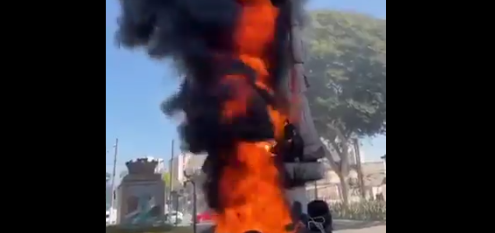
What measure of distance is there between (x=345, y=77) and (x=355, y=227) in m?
0.79

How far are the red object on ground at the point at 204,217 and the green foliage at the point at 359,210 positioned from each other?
2.08 ft

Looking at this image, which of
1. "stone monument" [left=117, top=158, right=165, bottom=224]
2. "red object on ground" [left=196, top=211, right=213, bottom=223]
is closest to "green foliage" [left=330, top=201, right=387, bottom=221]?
"red object on ground" [left=196, top=211, right=213, bottom=223]

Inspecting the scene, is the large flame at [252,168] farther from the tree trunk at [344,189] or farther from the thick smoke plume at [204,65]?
the tree trunk at [344,189]

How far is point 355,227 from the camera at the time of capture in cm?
289

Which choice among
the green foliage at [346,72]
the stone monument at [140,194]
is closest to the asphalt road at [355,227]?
the stone monument at [140,194]

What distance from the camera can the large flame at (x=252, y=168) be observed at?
116 inches

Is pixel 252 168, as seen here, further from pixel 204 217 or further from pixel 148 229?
pixel 148 229

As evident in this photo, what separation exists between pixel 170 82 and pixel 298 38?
2.36 ft

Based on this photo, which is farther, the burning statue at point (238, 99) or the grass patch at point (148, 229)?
the burning statue at point (238, 99)

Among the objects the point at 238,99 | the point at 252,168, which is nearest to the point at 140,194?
the point at 252,168

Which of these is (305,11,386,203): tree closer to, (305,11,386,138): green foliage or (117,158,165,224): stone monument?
(305,11,386,138): green foliage
